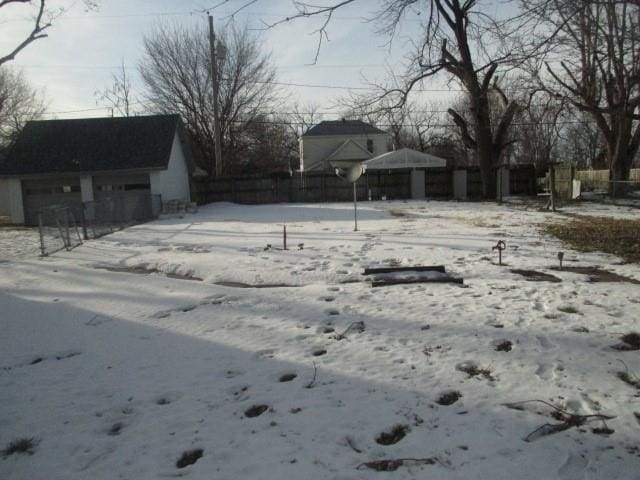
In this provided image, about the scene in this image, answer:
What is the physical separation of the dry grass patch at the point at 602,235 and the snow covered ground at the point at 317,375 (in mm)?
1237

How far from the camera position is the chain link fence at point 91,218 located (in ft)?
35.9

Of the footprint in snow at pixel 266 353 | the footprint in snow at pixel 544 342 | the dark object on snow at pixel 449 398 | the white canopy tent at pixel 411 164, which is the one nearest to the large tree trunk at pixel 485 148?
the white canopy tent at pixel 411 164

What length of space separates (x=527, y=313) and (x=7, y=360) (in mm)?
5352

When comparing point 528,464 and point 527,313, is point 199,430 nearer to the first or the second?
point 528,464

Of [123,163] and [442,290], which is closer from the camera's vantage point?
[442,290]

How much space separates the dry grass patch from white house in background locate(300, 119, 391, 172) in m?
24.8

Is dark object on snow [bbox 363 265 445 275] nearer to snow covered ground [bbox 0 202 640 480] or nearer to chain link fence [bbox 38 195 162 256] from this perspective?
snow covered ground [bbox 0 202 640 480]

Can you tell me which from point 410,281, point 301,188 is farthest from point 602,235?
point 301,188

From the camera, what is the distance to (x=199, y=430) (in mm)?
2805

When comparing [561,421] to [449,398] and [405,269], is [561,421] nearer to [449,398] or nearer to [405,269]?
[449,398]

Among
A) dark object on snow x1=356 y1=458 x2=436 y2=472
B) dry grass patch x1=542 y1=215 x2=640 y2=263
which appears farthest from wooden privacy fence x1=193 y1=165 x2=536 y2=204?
dark object on snow x1=356 y1=458 x2=436 y2=472

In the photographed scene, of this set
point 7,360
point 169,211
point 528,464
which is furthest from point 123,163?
point 528,464

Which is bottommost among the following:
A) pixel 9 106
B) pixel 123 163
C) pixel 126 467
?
pixel 126 467

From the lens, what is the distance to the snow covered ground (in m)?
2.48
